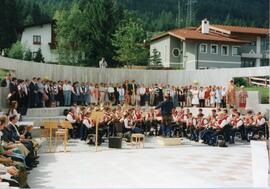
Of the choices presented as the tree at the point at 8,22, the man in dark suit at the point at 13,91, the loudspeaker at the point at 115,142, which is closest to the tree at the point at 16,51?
the tree at the point at 8,22

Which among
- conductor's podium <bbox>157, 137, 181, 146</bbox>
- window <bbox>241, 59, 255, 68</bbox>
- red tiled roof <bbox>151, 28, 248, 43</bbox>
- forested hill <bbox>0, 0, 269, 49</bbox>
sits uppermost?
forested hill <bbox>0, 0, 269, 49</bbox>

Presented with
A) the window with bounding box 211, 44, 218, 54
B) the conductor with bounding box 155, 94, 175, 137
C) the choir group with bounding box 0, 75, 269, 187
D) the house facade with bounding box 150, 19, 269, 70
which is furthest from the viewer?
the window with bounding box 211, 44, 218, 54

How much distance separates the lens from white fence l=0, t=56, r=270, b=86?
78.0ft

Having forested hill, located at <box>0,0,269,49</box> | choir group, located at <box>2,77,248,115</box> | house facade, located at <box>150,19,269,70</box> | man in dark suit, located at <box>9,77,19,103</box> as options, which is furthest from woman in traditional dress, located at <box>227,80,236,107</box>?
forested hill, located at <box>0,0,269,49</box>

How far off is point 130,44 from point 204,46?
6.83 metres

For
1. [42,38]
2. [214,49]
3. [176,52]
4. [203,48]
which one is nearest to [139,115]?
[203,48]

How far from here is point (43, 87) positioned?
20578 millimetres

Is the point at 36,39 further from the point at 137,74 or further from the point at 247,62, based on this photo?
the point at 137,74

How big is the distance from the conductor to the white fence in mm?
6792

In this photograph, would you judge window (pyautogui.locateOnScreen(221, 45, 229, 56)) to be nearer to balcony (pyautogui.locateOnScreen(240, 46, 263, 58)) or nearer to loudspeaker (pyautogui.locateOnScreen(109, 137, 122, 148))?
balcony (pyautogui.locateOnScreen(240, 46, 263, 58))

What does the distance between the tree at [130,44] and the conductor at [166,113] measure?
26254 millimetres

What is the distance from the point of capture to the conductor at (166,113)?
17844mm

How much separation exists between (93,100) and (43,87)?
3.19m

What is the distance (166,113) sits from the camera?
59.8 feet
